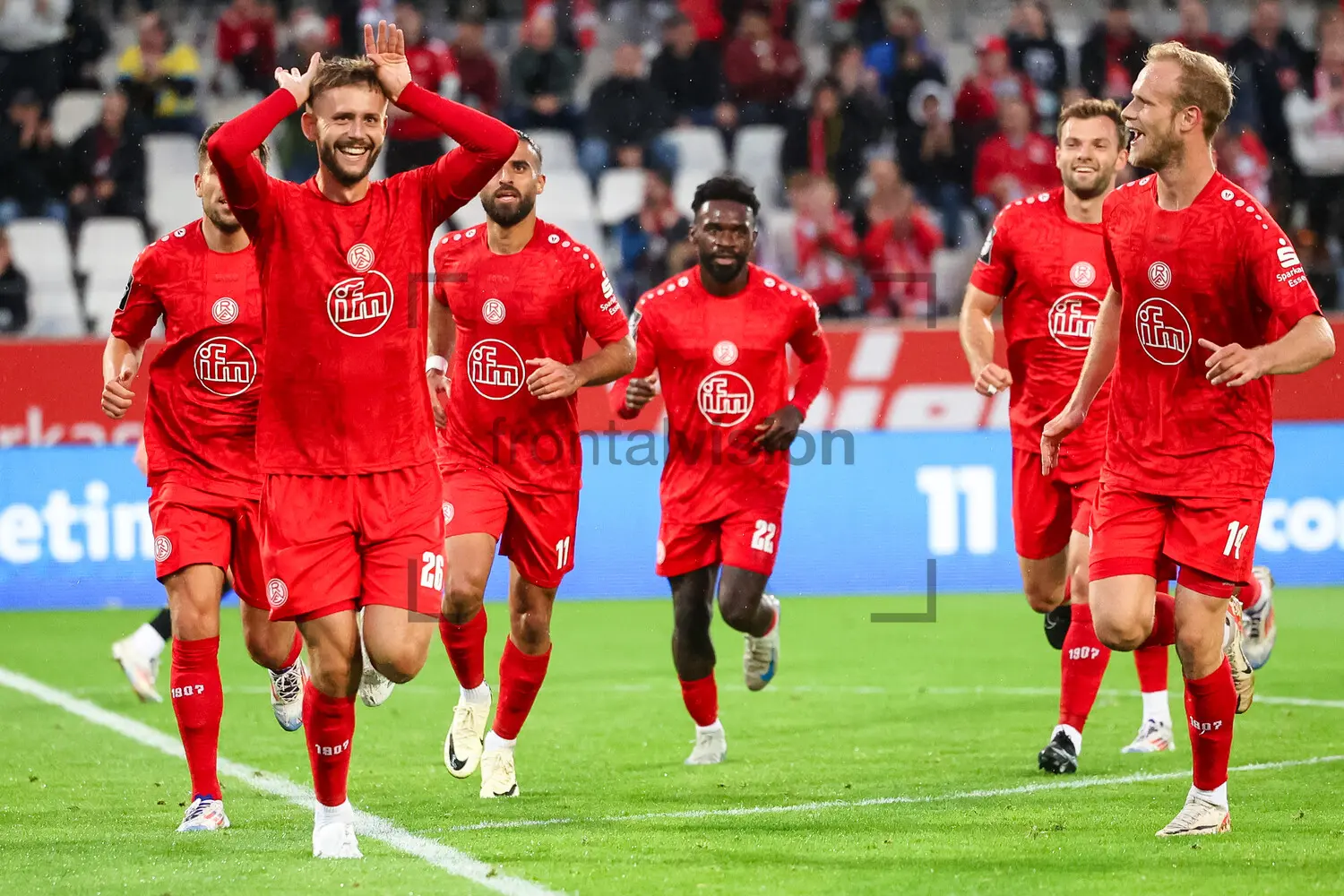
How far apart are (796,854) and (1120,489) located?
167cm

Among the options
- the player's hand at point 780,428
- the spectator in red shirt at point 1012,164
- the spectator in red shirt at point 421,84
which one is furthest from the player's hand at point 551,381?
the spectator in red shirt at point 1012,164

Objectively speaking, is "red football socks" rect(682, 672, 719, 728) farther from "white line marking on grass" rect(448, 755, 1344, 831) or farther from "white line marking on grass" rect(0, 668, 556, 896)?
"white line marking on grass" rect(0, 668, 556, 896)

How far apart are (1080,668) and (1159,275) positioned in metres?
2.34

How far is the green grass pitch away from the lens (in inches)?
223

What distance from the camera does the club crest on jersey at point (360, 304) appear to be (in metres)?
5.86

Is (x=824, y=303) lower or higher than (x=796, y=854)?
higher

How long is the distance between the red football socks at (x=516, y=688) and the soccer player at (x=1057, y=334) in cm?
231

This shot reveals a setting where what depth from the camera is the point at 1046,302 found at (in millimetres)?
8453

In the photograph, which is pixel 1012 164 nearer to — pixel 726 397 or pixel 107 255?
pixel 107 255

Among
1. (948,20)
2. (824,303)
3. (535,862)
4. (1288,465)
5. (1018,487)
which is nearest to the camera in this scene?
(535,862)

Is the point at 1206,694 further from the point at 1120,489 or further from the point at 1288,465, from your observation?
the point at 1288,465

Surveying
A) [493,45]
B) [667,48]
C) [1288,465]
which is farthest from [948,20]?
[1288,465]

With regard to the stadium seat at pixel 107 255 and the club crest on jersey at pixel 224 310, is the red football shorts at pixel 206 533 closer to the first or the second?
the club crest on jersey at pixel 224 310

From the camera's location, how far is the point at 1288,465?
13992 millimetres
